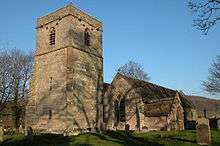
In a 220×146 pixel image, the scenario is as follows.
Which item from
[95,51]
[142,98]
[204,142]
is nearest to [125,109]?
[142,98]

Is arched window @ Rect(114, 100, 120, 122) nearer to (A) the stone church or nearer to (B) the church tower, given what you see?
(A) the stone church

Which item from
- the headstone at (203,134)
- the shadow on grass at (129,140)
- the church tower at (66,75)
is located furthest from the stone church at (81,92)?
the headstone at (203,134)

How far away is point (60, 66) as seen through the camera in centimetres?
3262

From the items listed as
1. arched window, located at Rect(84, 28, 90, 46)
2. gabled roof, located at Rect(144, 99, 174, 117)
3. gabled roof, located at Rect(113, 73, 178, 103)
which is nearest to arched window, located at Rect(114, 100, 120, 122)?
gabled roof, located at Rect(113, 73, 178, 103)

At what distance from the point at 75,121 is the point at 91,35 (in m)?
10.7

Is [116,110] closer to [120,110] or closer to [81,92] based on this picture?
[120,110]

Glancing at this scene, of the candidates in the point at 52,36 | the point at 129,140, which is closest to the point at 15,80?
the point at 52,36

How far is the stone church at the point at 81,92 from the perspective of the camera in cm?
3117

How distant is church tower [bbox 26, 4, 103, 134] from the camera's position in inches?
1235

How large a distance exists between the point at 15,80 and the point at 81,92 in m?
13.5

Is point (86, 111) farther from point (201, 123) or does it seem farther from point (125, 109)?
point (201, 123)

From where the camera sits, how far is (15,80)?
4184 centimetres

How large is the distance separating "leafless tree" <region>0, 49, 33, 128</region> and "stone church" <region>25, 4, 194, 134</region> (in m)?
6.98

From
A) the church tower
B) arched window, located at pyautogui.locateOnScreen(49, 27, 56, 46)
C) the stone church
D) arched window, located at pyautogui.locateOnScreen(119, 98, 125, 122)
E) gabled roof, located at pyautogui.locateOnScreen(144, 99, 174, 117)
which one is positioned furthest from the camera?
arched window, located at pyautogui.locateOnScreen(49, 27, 56, 46)
